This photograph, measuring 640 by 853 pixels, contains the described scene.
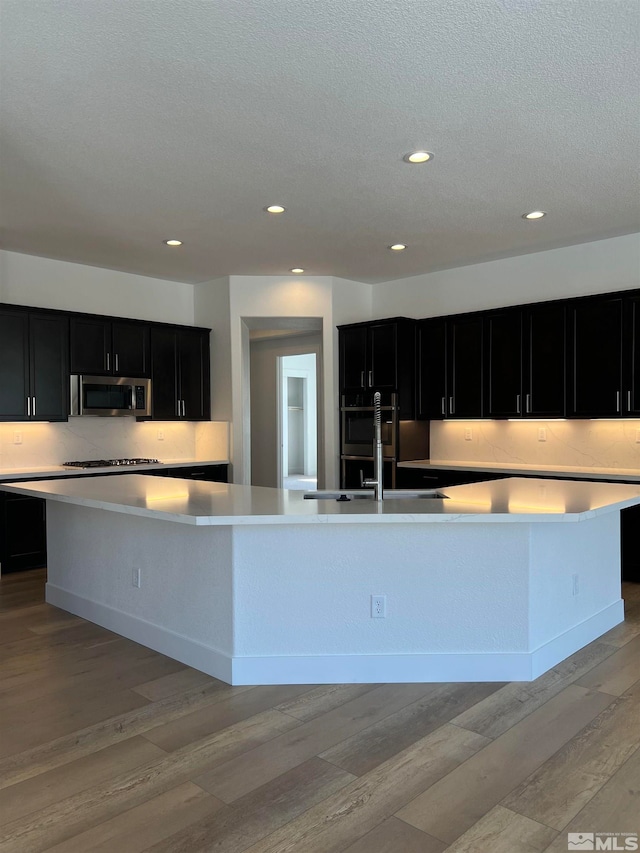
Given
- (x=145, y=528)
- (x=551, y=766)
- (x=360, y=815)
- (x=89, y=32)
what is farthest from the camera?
(x=145, y=528)

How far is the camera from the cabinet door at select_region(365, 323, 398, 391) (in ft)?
21.3

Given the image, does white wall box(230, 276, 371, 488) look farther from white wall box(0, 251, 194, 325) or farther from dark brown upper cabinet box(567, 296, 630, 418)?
dark brown upper cabinet box(567, 296, 630, 418)

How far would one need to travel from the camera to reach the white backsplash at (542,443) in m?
5.56

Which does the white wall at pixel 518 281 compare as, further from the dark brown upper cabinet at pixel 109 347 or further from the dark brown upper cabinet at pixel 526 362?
the dark brown upper cabinet at pixel 109 347

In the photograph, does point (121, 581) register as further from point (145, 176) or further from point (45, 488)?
point (145, 176)

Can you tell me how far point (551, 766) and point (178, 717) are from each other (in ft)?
4.96

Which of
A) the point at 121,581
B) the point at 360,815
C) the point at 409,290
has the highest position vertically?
the point at 409,290

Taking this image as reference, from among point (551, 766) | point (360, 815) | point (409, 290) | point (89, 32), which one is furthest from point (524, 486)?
point (409, 290)

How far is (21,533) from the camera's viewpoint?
5.43 metres

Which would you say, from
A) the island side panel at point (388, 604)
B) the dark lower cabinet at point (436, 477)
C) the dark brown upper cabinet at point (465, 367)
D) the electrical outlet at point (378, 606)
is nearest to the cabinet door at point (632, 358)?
the dark lower cabinet at point (436, 477)

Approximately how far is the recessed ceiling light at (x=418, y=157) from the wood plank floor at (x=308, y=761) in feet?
9.41

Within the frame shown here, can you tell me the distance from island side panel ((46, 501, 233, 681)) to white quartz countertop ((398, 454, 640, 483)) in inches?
126

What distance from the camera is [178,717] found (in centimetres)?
280

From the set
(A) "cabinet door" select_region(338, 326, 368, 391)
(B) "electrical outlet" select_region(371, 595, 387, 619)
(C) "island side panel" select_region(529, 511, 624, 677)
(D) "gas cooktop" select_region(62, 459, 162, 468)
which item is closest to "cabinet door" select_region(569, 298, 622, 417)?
(C) "island side panel" select_region(529, 511, 624, 677)
